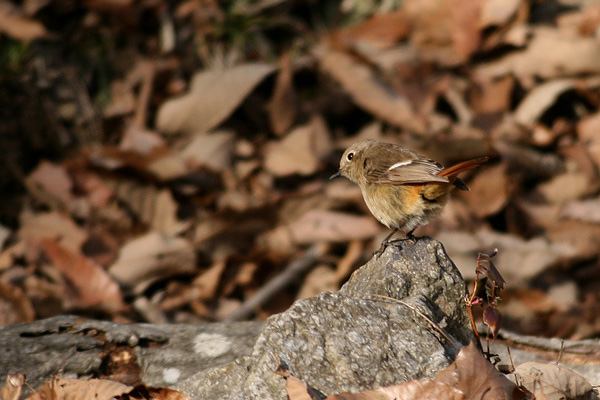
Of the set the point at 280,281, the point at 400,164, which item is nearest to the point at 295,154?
the point at 280,281

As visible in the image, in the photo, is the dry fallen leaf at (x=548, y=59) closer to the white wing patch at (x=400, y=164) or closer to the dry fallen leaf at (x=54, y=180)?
the white wing patch at (x=400, y=164)

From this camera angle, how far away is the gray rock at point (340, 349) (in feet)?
8.76

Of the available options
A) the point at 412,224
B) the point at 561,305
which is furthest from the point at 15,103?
the point at 561,305

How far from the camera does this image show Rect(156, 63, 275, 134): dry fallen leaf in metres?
6.55

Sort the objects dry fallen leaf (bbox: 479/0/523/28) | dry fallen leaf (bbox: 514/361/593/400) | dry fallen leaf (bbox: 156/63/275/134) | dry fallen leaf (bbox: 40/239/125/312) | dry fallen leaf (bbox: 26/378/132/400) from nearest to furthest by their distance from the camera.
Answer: dry fallen leaf (bbox: 514/361/593/400)
dry fallen leaf (bbox: 26/378/132/400)
dry fallen leaf (bbox: 40/239/125/312)
dry fallen leaf (bbox: 156/63/275/134)
dry fallen leaf (bbox: 479/0/523/28)

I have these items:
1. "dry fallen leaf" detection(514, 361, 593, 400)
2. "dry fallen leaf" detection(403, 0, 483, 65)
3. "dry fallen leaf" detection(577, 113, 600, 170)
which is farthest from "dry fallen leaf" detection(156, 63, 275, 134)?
"dry fallen leaf" detection(514, 361, 593, 400)

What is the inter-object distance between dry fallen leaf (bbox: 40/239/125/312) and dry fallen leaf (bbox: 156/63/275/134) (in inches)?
58.6

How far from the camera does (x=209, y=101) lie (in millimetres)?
6547

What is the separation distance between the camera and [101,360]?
348cm

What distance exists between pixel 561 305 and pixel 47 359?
412 cm

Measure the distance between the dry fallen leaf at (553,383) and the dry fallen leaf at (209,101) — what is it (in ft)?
13.8

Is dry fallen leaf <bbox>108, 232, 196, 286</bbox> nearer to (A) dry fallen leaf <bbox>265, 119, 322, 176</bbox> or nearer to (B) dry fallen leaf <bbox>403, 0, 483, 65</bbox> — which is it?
(A) dry fallen leaf <bbox>265, 119, 322, 176</bbox>

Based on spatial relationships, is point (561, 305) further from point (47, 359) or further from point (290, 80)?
point (47, 359)

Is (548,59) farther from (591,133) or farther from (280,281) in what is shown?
(280,281)
